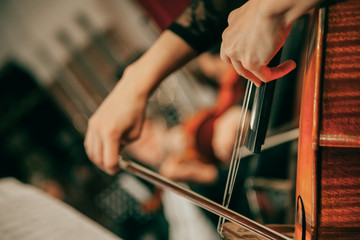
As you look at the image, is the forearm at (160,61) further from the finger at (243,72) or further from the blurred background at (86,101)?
the blurred background at (86,101)

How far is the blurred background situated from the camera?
133 cm

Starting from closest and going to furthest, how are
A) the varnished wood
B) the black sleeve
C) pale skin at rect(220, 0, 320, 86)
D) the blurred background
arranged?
1. pale skin at rect(220, 0, 320, 86)
2. the varnished wood
3. the black sleeve
4. the blurred background

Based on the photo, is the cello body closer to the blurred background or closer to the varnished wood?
the varnished wood

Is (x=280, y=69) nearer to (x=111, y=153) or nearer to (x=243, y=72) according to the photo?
(x=243, y=72)

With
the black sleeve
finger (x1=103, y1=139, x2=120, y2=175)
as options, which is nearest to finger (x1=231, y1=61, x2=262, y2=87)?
the black sleeve

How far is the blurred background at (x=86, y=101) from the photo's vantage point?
133cm

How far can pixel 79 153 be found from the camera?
6.19 feet

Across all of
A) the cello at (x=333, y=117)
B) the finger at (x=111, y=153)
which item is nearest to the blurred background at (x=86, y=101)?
the finger at (x=111, y=153)

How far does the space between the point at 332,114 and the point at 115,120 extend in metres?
0.39

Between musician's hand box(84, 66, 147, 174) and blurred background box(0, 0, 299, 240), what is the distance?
2.07 feet

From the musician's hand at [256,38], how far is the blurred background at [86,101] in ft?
2.80

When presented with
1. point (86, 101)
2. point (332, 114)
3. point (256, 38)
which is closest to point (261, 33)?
point (256, 38)

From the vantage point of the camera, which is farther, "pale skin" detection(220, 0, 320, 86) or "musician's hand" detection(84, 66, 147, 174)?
"musician's hand" detection(84, 66, 147, 174)

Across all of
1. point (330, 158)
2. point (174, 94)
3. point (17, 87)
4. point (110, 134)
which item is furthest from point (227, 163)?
Answer: point (17, 87)
